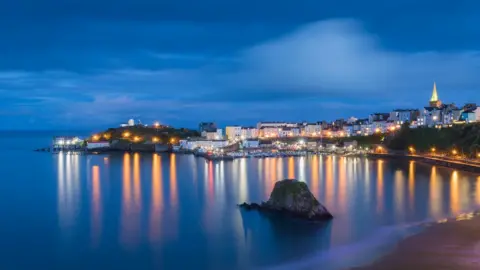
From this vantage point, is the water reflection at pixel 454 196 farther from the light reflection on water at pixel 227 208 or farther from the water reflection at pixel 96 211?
the water reflection at pixel 96 211

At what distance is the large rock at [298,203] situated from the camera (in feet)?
56.4

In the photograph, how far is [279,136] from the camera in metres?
96.9

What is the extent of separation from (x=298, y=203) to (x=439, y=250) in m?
5.71

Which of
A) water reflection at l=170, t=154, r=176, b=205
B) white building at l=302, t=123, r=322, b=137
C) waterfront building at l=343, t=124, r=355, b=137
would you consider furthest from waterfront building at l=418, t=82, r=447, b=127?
water reflection at l=170, t=154, r=176, b=205

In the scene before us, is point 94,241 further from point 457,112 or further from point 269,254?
point 457,112

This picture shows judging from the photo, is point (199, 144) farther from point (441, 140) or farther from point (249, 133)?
point (441, 140)

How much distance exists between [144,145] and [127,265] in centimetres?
5903

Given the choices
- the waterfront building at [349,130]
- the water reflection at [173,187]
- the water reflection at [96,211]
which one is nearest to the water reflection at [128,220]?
the water reflection at [96,211]

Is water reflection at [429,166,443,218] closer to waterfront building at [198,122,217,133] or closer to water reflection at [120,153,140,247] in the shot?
water reflection at [120,153,140,247]

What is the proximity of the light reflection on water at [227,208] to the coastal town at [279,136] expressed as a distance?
66.7 feet

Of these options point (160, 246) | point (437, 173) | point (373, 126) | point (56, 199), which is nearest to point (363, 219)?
point (160, 246)

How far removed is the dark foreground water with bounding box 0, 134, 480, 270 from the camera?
1323 cm

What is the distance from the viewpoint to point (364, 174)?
115 ft

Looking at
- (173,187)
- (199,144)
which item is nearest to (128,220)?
(173,187)
